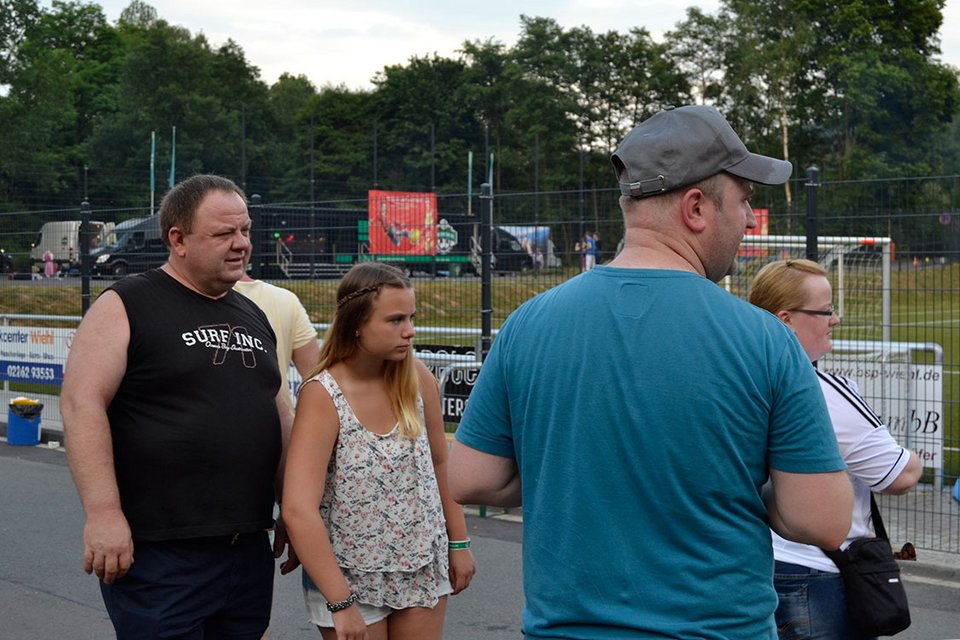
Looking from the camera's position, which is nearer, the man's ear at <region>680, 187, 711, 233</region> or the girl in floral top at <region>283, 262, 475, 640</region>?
the man's ear at <region>680, 187, 711, 233</region>

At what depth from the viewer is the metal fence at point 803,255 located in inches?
311

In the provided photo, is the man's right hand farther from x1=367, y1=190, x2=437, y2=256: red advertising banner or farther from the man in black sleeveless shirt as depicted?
x1=367, y1=190, x2=437, y2=256: red advertising banner

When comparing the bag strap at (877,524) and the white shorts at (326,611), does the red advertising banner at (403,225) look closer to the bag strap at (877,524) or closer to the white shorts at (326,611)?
the white shorts at (326,611)

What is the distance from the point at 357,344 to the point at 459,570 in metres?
0.78

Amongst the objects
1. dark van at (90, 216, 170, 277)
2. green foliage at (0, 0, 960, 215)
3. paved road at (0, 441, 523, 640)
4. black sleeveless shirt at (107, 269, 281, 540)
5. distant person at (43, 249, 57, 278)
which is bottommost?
paved road at (0, 441, 523, 640)

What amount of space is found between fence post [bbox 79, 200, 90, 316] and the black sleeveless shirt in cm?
997

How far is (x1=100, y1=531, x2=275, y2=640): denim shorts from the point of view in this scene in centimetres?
319

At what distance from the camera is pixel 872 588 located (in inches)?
118

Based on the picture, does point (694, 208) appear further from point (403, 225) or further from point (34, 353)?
point (34, 353)

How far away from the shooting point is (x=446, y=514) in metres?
3.54

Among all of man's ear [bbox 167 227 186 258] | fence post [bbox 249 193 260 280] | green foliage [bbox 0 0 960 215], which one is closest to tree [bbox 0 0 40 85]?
green foliage [bbox 0 0 960 215]

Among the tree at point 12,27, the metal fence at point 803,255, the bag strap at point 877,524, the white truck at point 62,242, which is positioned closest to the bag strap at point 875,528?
the bag strap at point 877,524

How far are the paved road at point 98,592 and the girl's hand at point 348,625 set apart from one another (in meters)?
2.89

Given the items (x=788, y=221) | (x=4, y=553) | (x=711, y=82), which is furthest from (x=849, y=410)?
(x=711, y=82)
